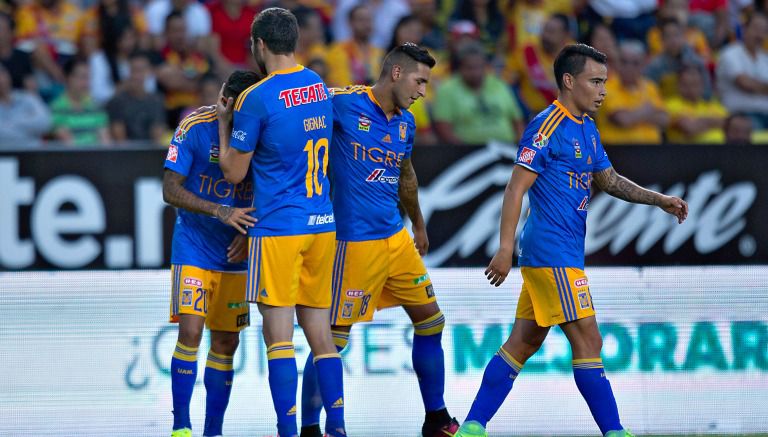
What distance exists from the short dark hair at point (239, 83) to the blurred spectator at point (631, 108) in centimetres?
634

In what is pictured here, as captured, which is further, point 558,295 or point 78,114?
point 78,114

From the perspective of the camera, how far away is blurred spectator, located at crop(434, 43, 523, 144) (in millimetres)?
11461

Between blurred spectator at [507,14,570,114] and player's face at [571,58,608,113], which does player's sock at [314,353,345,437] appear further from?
blurred spectator at [507,14,570,114]

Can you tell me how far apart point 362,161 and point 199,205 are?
0.97m

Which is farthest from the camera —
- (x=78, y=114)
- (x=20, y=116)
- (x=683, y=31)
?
(x=683, y=31)

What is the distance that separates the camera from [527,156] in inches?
241

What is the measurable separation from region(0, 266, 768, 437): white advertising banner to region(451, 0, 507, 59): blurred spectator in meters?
6.15

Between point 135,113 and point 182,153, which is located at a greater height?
point 135,113

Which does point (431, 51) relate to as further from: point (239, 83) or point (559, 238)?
point (559, 238)

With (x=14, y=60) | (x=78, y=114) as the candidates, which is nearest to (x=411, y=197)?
(x=78, y=114)

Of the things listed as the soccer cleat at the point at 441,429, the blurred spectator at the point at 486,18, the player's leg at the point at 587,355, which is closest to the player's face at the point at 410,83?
the player's leg at the point at 587,355

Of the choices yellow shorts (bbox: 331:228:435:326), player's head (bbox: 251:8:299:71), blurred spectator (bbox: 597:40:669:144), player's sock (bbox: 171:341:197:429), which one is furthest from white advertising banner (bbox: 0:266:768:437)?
blurred spectator (bbox: 597:40:669:144)

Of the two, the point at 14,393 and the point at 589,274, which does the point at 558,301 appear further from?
the point at 14,393

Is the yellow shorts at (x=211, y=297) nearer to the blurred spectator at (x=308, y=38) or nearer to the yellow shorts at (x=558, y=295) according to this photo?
the yellow shorts at (x=558, y=295)
